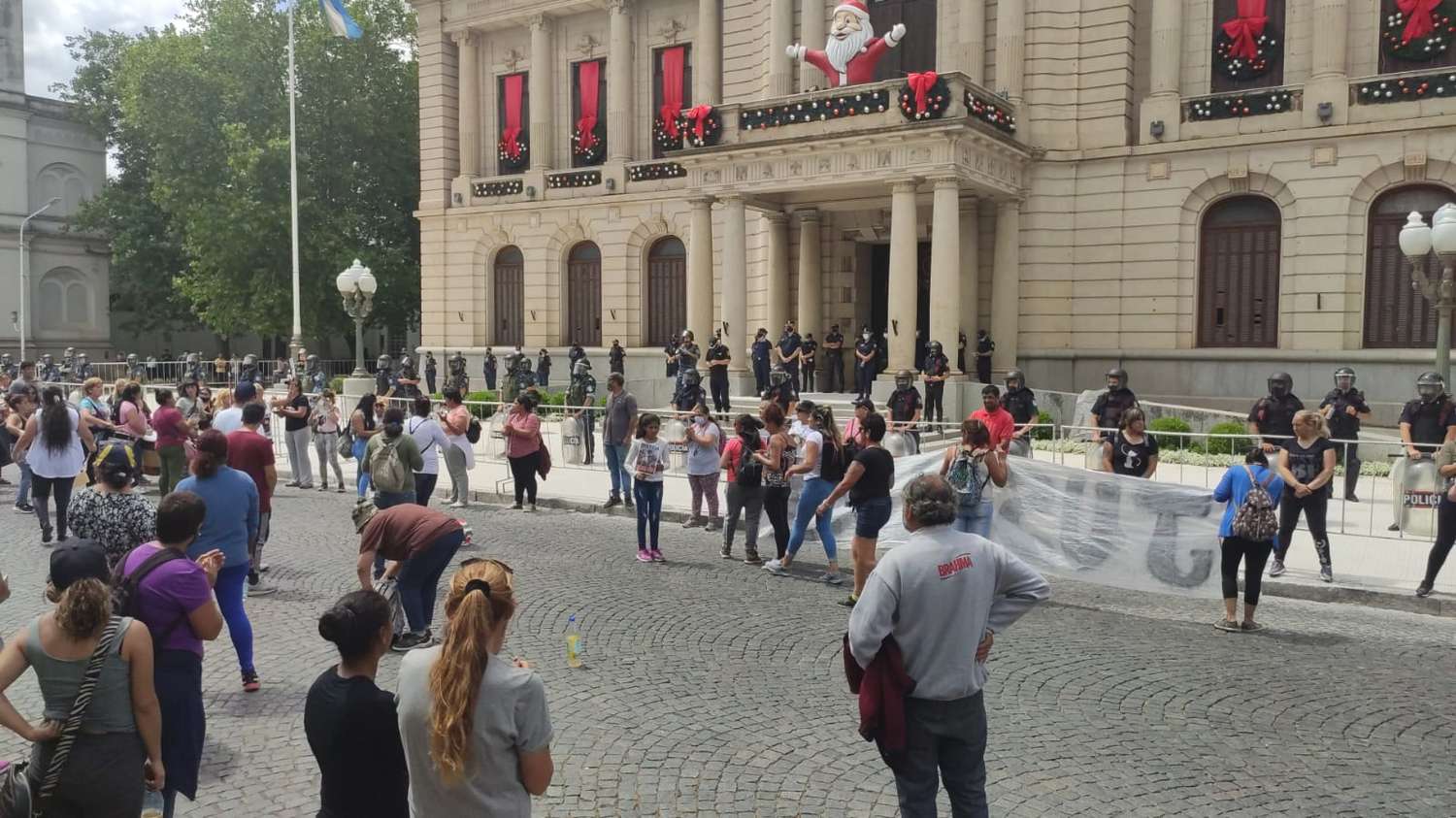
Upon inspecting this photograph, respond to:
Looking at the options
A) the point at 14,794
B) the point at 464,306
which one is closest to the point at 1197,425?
the point at 14,794

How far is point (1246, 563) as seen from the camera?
9008mm

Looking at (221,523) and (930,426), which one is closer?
(221,523)

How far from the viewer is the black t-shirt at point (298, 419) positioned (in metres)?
17.0

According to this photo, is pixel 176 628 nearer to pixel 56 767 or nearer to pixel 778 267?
pixel 56 767

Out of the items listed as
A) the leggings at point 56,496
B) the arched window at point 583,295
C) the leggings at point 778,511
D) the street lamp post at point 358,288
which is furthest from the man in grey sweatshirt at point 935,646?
the arched window at point 583,295

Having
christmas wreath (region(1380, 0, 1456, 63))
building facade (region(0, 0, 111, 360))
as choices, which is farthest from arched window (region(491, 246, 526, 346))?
building facade (region(0, 0, 111, 360))

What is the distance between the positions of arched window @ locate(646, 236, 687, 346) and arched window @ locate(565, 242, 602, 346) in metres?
1.91

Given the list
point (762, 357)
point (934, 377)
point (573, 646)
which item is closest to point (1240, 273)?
point (934, 377)

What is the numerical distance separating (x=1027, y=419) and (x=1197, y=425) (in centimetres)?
827

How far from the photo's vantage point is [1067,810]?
5.52 meters

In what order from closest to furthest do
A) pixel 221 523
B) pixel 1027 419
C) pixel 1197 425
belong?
pixel 221 523, pixel 1027 419, pixel 1197 425

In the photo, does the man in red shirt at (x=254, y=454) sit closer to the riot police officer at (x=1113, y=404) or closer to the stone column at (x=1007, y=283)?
the riot police officer at (x=1113, y=404)

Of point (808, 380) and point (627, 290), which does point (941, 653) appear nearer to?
point (808, 380)

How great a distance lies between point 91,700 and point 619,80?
32.6 metres
